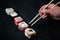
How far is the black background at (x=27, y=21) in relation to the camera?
34.5 inches

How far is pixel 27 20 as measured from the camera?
38.4 inches

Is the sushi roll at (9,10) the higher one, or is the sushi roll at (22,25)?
the sushi roll at (9,10)

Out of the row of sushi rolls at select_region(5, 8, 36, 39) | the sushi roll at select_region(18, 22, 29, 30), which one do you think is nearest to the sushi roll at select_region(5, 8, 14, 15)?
the row of sushi rolls at select_region(5, 8, 36, 39)

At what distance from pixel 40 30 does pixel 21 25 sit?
0.39 feet

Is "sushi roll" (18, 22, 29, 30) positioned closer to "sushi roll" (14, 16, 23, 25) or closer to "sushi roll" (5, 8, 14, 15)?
"sushi roll" (14, 16, 23, 25)

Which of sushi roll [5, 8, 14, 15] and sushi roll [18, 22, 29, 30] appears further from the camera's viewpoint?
sushi roll [5, 8, 14, 15]

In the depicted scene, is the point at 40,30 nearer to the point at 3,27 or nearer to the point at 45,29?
the point at 45,29

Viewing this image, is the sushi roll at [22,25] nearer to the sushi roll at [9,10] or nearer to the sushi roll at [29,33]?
the sushi roll at [29,33]

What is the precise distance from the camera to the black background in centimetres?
88

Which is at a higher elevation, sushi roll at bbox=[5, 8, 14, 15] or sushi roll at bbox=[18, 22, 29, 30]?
sushi roll at bbox=[5, 8, 14, 15]

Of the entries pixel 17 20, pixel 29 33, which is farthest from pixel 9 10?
pixel 29 33

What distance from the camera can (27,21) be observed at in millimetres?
967

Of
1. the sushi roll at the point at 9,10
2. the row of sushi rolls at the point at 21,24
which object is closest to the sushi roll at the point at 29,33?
the row of sushi rolls at the point at 21,24

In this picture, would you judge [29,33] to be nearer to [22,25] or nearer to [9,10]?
[22,25]
